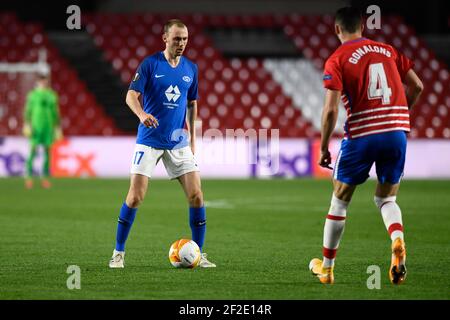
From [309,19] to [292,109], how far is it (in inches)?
123

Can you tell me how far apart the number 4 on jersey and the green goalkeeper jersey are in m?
13.1

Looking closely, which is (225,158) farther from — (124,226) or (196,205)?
(124,226)

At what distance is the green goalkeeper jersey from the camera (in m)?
19.2

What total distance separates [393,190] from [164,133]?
2.08 meters

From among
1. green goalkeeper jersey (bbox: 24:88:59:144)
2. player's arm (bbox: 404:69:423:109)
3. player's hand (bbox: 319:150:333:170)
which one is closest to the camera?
player's hand (bbox: 319:150:333:170)

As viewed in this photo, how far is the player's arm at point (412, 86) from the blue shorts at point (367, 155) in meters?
0.39

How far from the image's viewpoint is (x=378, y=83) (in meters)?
6.82

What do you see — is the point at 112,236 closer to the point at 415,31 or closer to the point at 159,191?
the point at 159,191

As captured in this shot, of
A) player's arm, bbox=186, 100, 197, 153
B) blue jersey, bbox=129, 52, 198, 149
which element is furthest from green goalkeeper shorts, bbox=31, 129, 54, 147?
blue jersey, bbox=129, 52, 198, 149

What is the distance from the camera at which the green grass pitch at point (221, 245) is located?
678 cm

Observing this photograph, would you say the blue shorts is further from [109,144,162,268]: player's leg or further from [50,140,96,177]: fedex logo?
[50,140,96,177]: fedex logo

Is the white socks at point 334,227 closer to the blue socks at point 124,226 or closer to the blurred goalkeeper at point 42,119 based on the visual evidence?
the blue socks at point 124,226

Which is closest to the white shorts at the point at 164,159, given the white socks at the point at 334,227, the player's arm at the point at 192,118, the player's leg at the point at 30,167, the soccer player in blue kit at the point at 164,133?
the soccer player in blue kit at the point at 164,133
